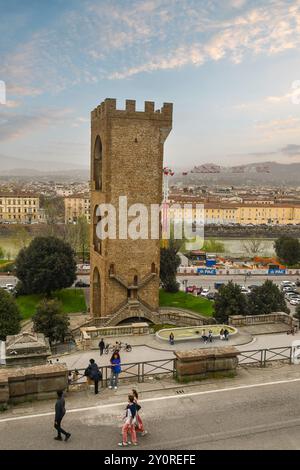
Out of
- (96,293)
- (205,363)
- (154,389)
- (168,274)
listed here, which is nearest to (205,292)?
(168,274)

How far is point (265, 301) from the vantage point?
27.0 metres

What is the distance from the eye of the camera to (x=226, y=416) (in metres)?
Answer: 8.07

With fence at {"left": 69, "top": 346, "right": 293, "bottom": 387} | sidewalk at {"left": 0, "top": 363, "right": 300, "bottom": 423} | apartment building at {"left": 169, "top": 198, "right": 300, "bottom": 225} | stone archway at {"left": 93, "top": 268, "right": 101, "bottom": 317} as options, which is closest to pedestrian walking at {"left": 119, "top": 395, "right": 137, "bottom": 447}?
sidewalk at {"left": 0, "top": 363, "right": 300, "bottom": 423}

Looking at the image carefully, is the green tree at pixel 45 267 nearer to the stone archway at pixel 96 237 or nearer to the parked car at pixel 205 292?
the stone archway at pixel 96 237

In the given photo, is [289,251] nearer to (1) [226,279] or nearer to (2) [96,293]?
(1) [226,279]

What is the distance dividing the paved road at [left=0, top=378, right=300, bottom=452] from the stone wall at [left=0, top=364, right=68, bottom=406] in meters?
0.62

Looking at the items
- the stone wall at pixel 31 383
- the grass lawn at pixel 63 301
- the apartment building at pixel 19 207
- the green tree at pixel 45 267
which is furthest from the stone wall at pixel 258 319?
the apartment building at pixel 19 207

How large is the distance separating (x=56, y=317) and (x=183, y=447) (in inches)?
754

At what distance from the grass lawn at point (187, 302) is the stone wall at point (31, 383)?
23274mm

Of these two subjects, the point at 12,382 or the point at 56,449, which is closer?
the point at 56,449

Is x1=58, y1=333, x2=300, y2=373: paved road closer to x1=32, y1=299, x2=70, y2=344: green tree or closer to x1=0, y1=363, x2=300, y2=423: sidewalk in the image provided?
x1=0, y1=363, x2=300, y2=423: sidewalk

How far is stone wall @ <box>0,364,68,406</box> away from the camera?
27.0 feet
